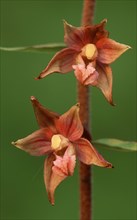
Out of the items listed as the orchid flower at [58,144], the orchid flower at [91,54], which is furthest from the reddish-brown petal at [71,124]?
the orchid flower at [91,54]

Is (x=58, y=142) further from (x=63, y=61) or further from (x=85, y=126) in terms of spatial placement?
(x=63, y=61)

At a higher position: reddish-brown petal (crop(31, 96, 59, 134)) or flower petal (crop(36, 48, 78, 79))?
flower petal (crop(36, 48, 78, 79))

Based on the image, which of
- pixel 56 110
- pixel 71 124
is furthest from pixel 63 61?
pixel 56 110

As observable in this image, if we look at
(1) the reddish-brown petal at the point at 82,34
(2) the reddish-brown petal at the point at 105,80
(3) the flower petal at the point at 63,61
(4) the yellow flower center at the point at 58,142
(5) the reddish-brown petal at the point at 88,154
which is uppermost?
(1) the reddish-brown petal at the point at 82,34

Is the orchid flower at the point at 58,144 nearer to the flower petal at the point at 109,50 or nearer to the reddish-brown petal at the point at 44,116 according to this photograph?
the reddish-brown petal at the point at 44,116

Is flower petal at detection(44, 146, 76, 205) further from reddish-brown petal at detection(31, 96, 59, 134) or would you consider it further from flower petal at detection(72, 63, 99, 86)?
flower petal at detection(72, 63, 99, 86)

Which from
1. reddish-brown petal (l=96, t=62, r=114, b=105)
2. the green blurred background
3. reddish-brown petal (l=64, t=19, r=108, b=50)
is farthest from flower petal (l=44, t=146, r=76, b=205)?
the green blurred background
